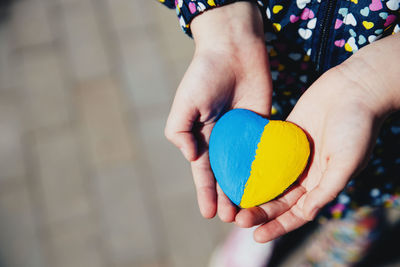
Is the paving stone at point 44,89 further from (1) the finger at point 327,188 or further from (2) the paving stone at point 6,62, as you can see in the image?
(1) the finger at point 327,188

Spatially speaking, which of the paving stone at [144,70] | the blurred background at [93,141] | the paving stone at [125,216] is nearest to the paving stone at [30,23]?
the blurred background at [93,141]

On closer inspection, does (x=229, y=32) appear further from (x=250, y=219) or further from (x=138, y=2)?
(x=138, y=2)

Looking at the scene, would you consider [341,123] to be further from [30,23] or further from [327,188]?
[30,23]

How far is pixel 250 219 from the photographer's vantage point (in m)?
1.07

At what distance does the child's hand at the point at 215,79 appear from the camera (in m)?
1.14

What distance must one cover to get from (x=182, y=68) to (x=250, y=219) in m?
1.53

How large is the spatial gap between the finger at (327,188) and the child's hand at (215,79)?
23cm

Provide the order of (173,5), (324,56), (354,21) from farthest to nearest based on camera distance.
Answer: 1. (173,5)
2. (324,56)
3. (354,21)

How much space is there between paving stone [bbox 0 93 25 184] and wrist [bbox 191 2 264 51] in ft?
5.00

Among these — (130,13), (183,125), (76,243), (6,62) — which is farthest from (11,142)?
(183,125)

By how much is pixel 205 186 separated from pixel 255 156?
0.18 metres

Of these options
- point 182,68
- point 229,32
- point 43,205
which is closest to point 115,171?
point 43,205

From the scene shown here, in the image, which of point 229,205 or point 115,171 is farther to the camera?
point 115,171

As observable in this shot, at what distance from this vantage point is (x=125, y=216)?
2.04 m
